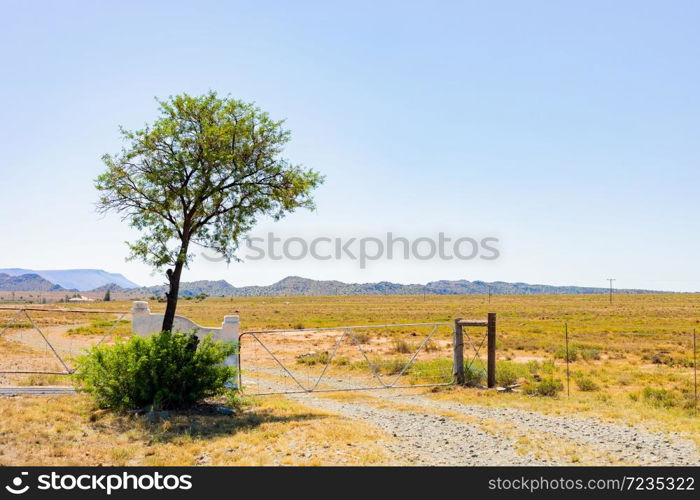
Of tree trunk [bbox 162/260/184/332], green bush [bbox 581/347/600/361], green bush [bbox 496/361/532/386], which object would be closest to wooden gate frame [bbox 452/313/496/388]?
green bush [bbox 496/361/532/386]

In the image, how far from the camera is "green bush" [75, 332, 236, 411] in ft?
44.2

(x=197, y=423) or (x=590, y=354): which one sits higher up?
(x=197, y=423)

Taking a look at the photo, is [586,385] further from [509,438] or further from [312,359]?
[312,359]

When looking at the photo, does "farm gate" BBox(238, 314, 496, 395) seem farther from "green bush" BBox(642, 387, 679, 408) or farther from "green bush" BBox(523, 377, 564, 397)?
"green bush" BBox(642, 387, 679, 408)

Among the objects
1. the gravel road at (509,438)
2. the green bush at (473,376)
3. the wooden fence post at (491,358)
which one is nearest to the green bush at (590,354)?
the green bush at (473,376)

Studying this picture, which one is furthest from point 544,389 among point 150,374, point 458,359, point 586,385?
point 150,374

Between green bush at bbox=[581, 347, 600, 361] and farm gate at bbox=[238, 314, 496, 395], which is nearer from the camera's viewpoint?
farm gate at bbox=[238, 314, 496, 395]

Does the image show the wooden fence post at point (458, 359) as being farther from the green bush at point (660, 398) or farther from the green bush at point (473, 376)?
the green bush at point (660, 398)

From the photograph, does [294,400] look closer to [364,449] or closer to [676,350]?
[364,449]

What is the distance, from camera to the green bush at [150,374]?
13.5m

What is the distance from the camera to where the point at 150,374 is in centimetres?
1349

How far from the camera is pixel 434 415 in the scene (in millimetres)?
13688
